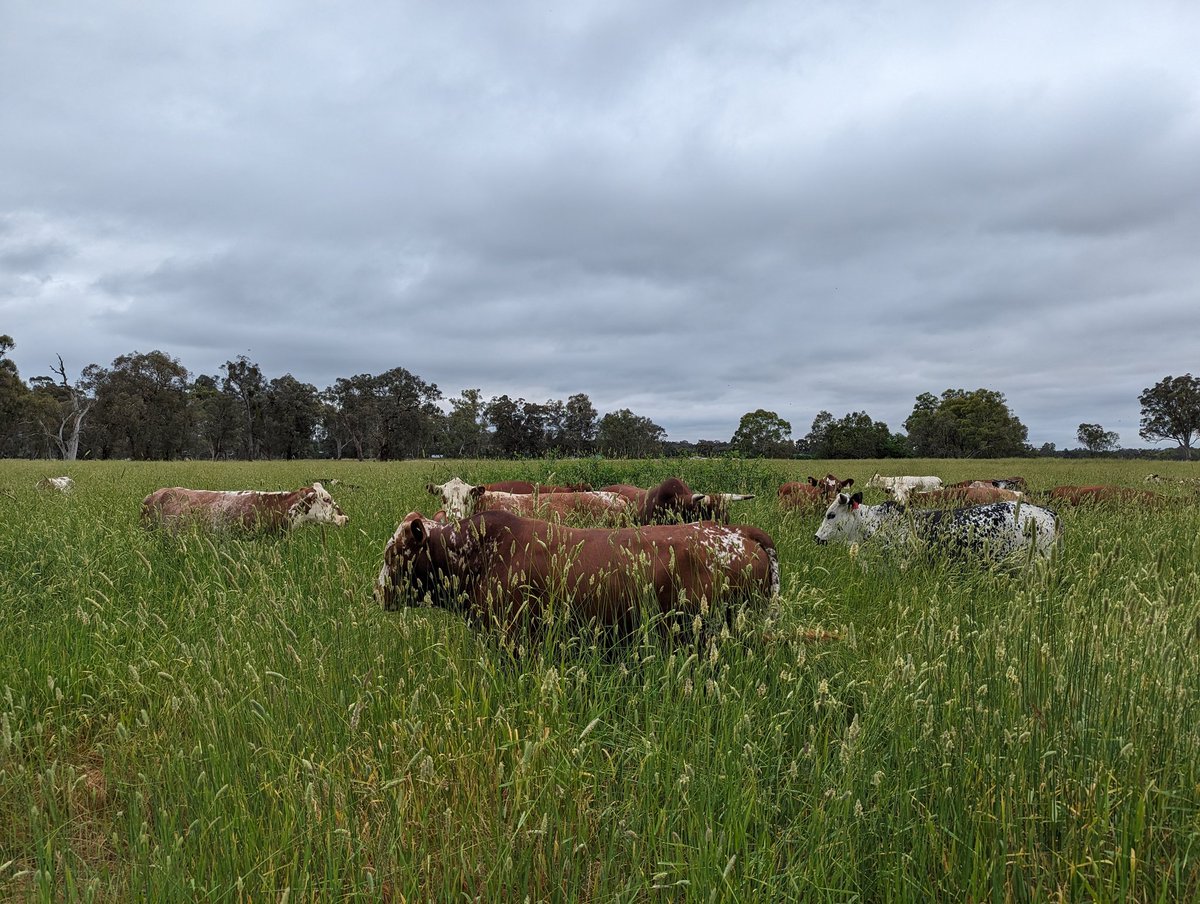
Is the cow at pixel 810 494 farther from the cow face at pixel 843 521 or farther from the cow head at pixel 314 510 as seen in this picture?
the cow head at pixel 314 510

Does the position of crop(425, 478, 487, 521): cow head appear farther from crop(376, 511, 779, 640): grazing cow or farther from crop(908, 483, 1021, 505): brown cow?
crop(908, 483, 1021, 505): brown cow

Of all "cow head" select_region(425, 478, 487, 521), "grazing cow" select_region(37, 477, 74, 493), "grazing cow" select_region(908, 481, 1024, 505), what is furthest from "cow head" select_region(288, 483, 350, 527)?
"grazing cow" select_region(908, 481, 1024, 505)

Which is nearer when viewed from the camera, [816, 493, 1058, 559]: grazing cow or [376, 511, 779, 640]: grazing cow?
[376, 511, 779, 640]: grazing cow

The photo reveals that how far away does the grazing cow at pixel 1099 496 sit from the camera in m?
11.8

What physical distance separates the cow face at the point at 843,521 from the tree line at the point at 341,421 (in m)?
56.4

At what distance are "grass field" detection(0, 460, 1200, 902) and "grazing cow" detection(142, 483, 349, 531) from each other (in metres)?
5.30

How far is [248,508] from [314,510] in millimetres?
974

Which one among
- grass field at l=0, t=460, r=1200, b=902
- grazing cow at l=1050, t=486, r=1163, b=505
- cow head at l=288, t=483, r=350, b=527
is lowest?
grass field at l=0, t=460, r=1200, b=902

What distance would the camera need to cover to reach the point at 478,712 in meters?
3.13

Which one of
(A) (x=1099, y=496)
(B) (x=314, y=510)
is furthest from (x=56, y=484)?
(A) (x=1099, y=496)

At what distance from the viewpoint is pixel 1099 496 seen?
12.3 meters

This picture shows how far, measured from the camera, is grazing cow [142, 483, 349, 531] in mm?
9227

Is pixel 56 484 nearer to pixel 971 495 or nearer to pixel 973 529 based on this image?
pixel 973 529

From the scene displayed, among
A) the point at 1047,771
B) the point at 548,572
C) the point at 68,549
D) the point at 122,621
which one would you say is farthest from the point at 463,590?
the point at 68,549
